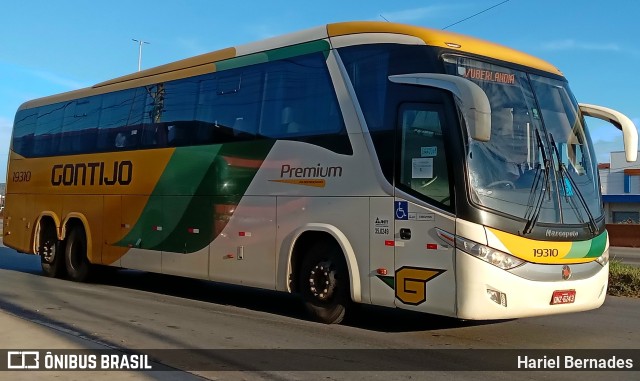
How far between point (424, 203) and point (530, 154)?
141 centimetres

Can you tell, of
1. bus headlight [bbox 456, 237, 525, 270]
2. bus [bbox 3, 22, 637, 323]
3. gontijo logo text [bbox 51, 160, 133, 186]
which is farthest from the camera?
gontijo logo text [bbox 51, 160, 133, 186]

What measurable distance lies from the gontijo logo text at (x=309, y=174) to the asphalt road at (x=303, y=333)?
6.49 feet

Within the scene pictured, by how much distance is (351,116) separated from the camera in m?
9.09

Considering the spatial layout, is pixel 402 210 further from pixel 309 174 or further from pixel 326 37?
pixel 326 37

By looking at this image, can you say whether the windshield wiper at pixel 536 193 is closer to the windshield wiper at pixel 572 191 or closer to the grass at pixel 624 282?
the windshield wiper at pixel 572 191

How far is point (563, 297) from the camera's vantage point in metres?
8.05

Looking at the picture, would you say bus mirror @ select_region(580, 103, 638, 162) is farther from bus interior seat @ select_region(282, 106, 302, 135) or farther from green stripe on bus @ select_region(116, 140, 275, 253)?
green stripe on bus @ select_region(116, 140, 275, 253)

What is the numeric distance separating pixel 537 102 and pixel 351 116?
2351 millimetres

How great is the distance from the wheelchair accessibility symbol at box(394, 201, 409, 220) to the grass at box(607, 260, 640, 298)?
669cm

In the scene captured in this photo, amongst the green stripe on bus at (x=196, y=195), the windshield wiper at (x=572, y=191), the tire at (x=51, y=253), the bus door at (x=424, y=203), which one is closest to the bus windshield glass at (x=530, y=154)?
the windshield wiper at (x=572, y=191)

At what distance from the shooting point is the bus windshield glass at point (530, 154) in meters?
7.93

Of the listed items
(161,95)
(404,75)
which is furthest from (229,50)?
(404,75)

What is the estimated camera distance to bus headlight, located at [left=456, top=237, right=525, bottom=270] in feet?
25.1

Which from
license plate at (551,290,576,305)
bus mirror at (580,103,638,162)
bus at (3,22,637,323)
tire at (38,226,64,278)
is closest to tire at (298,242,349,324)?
bus at (3,22,637,323)
